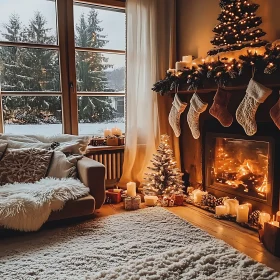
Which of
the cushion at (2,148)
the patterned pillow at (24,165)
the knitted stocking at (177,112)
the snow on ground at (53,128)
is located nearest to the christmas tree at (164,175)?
the knitted stocking at (177,112)

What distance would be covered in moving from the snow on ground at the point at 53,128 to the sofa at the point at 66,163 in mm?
285

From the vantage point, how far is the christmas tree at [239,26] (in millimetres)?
2480

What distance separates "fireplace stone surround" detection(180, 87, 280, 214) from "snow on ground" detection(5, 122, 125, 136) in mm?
995

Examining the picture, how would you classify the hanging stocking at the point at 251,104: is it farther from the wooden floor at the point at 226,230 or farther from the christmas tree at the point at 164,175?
the christmas tree at the point at 164,175

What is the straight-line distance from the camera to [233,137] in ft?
9.09

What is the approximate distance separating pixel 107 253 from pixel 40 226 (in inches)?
24.5

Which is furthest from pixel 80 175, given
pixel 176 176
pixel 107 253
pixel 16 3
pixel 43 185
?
pixel 16 3

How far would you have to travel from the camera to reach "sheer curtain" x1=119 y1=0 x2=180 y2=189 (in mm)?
3408

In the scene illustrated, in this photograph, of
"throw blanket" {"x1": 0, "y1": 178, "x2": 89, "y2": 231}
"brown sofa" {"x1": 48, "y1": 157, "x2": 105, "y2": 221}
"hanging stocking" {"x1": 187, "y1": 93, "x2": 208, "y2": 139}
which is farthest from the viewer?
"hanging stocking" {"x1": 187, "y1": 93, "x2": 208, "y2": 139}

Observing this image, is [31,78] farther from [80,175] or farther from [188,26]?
[188,26]

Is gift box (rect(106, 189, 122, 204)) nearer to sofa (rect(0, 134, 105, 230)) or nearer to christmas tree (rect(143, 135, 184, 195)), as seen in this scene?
christmas tree (rect(143, 135, 184, 195))

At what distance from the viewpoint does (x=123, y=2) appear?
357cm

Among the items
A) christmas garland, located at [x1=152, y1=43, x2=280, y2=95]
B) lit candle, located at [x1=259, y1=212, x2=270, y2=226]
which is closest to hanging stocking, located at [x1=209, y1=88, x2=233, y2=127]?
christmas garland, located at [x1=152, y1=43, x2=280, y2=95]

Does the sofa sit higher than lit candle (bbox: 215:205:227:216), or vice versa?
the sofa
